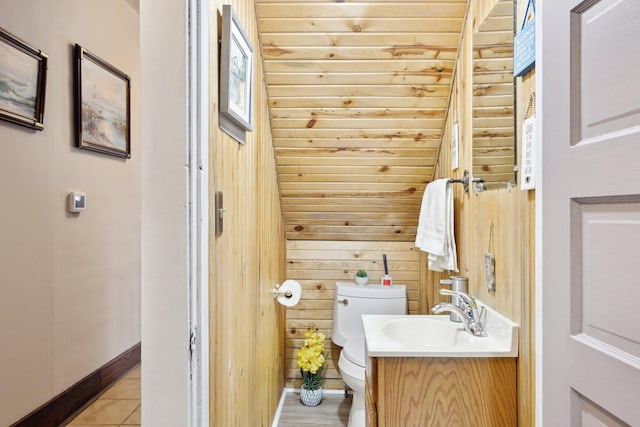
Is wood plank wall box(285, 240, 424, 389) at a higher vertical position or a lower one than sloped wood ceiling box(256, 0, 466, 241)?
lower

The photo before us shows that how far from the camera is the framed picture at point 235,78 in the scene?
1.19m

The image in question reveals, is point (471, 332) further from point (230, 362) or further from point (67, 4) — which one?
point (67, 4)

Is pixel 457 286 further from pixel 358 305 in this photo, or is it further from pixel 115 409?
pixel 115 409

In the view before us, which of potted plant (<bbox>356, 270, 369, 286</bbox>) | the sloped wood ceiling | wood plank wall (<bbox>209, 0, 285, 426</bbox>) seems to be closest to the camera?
wood plank wall (<bbox>209, 0, 285, 426</bbox>)

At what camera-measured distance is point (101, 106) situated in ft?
8.25

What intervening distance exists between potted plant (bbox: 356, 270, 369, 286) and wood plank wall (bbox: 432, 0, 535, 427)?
89cm

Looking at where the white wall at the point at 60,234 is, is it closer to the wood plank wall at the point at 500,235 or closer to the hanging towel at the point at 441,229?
the hanging towel at the point at 441,229

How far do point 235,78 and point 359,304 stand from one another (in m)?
1.74

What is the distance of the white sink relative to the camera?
1.35m

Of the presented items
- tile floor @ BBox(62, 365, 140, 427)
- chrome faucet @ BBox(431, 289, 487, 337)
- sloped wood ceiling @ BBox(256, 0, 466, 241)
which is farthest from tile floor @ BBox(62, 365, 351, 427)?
chrome faucet @ BBox(431, 289, 487, 337)

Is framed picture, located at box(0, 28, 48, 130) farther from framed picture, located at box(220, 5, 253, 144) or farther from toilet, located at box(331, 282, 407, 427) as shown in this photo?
toilet, located at box(331, 282, 407, 427)

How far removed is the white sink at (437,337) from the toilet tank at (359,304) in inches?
31.6

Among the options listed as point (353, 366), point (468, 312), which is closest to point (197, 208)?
point (468, 312)

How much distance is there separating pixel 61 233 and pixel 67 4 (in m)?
1.22
